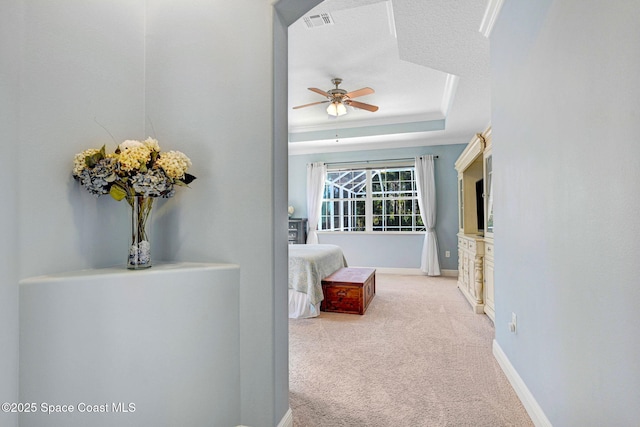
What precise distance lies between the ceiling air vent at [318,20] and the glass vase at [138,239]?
7.57 ft

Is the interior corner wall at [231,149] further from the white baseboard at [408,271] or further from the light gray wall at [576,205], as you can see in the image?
the white baseboard at [408,271]

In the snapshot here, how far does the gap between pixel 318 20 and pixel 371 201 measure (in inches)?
176

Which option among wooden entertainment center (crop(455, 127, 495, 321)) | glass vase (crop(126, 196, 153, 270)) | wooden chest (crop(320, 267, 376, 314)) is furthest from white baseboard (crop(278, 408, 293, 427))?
wooden entertainment center (crop(455, 127, 495, 321))

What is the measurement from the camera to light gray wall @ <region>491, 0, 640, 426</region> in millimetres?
1018

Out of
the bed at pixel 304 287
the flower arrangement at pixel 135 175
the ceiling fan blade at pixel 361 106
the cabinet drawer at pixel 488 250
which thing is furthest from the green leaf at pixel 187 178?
the ceiling fan blade at pixel 361 106

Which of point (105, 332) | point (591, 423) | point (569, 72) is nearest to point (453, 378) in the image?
point (591, 423)

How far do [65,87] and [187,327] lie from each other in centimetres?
112

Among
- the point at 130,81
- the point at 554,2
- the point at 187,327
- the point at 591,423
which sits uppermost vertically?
the point at 554,2

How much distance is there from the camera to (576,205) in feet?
4.33

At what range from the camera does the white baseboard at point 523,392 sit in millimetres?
1659

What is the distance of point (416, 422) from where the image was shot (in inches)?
69.6

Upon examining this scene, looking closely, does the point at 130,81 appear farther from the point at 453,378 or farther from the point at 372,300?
the point at 372,300

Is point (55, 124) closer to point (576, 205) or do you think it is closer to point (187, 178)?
point (187, 178)

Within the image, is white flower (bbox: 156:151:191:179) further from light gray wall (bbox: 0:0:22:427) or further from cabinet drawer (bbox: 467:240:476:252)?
cabinet drawer (bbox: 467:240:476:252)
